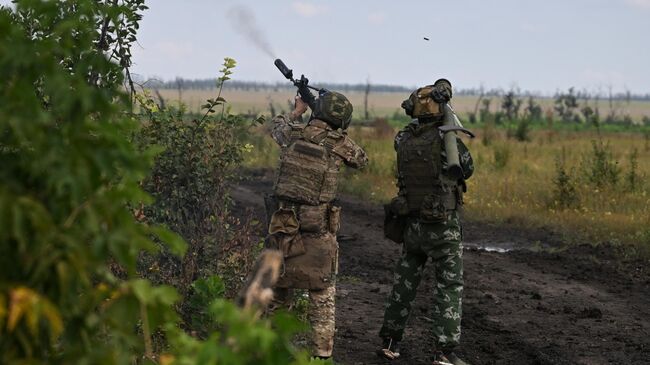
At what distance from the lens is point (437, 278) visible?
22.8ft

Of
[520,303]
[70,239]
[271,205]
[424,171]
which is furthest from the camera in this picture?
[520,303]

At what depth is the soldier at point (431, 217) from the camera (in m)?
6.82

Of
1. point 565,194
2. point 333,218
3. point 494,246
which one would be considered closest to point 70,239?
point 333,218

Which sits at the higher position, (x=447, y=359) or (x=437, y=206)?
(x=437, y=206)

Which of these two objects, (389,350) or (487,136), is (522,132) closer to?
(487,136)

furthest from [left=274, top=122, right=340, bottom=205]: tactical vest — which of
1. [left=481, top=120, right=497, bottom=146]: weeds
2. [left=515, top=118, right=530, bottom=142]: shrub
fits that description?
[left=515, top=118, right=530, bottom=142]: shrub

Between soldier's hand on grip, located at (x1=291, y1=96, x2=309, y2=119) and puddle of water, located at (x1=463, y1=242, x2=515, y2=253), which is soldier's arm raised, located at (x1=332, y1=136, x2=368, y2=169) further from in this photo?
puddle of water, located at (x1=463, y1=242, x2=515, y2=253)

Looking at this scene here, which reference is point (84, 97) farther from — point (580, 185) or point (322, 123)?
point (580, 185)

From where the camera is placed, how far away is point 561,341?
7.70 meters

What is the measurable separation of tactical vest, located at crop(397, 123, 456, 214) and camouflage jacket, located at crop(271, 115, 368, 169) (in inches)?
17.3

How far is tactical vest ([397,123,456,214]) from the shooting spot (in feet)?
22.4

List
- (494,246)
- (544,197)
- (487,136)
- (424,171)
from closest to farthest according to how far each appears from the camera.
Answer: (424,171) → (494,246) → (544,197) → (487,136)

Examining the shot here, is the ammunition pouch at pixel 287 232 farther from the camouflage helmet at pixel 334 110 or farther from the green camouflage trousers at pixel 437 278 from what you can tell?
the green camouflage trousers at pixel 437 278

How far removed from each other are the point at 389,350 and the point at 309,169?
4.94 ft
